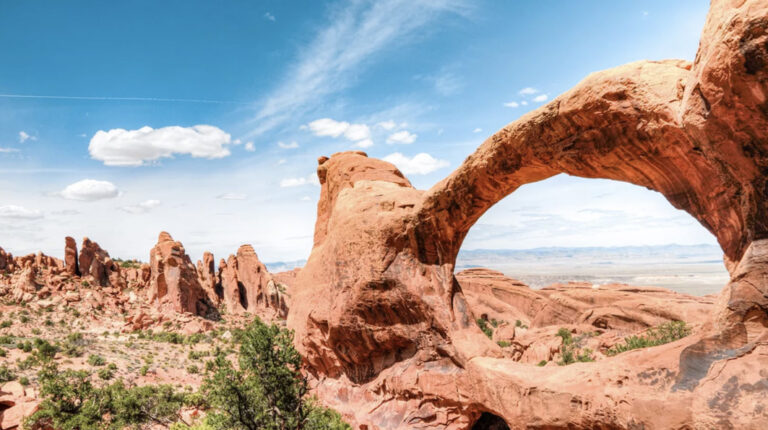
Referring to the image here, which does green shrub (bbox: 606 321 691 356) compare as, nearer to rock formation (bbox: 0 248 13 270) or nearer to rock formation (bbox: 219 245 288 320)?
rock formation (bbox: 219 245 288 320)

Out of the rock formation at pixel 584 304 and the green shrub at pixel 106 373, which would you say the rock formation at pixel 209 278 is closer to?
the green shrub at pixel 106 373

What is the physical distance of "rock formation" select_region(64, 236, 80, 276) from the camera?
55.2 metres

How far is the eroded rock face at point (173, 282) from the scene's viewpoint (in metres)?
54.3

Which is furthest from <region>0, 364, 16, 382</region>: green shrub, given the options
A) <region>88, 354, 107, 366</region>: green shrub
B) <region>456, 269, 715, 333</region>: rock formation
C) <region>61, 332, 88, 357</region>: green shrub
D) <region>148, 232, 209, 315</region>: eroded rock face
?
<region>456, 269, 715, 333</region>: rock formation

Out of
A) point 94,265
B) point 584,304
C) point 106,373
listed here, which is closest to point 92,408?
point 106,373

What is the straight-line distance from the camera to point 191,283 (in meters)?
56.8

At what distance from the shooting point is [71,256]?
182 feet

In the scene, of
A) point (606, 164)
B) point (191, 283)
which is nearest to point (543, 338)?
point (606, 164)

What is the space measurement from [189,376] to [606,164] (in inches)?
1412

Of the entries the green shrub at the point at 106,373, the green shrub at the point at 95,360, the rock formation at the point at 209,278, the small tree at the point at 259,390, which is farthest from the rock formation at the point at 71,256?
the small tree at the point at 259,390

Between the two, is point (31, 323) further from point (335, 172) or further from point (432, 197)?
point (432, 197)

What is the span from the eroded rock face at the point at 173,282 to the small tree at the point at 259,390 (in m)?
44.4

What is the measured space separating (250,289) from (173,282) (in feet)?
41.9

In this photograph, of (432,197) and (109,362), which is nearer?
(432,197)
